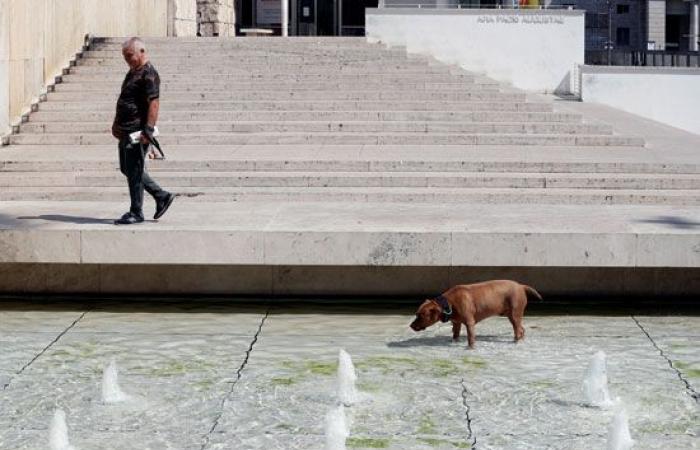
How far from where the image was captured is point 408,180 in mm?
16109

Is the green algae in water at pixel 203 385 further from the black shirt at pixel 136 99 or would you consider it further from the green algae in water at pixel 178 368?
the black shirt at pixel 136 99

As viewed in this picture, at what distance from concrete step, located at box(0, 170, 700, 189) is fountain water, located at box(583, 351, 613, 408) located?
23.3 feet

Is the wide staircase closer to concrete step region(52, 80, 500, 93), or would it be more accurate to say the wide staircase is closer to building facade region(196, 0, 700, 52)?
concrete step region(52, 80, 500, 93)

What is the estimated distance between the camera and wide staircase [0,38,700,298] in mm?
14188

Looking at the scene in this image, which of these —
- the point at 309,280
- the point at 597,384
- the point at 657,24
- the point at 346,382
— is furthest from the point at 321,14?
the point at 597,384

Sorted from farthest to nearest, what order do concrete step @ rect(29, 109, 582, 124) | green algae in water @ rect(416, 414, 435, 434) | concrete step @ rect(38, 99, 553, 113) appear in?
concrete step @ rect(38, 99, 553, 113)
concrete step @ rect(29, 109, 582, 124)
green algae in water @ rect(416, 414, 435, 434)

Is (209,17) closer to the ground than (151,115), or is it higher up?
higher up

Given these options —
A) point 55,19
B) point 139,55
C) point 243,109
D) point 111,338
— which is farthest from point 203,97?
point 111,338

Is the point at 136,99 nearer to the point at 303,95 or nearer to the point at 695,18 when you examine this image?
the point at 303,95

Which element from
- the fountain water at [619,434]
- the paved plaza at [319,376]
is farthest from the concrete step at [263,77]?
the fountain water at [619,434]

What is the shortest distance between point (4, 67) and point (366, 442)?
44.8ft

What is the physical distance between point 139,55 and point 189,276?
2.06m

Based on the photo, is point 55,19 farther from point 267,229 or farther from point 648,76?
point 648,76

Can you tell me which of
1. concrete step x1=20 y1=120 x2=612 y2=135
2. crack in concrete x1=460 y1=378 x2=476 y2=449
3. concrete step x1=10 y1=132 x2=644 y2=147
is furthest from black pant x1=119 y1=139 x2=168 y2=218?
concrete step x1=20 y1=120 x2=612 y2=135
